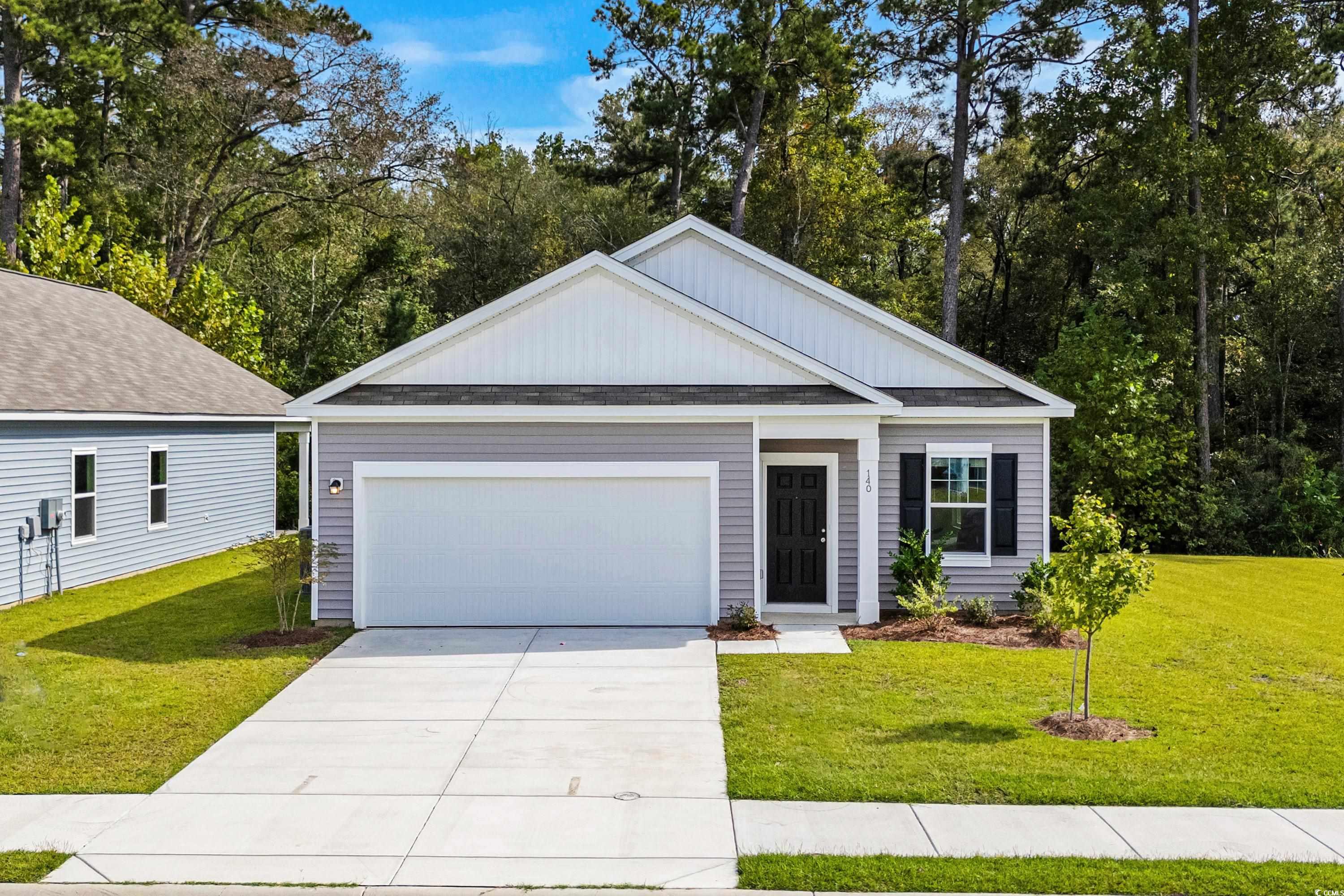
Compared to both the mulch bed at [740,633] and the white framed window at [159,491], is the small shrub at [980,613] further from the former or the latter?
the white framed window at [159,491]

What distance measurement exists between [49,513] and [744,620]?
34.3ft

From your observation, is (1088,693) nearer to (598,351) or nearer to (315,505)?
(598,351)

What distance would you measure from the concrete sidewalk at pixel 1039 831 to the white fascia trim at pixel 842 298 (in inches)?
296

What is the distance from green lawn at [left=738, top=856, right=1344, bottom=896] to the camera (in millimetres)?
5699

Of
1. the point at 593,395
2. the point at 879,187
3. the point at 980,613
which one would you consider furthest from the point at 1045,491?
the point at 879,187

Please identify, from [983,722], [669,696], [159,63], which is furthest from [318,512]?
[159,63]

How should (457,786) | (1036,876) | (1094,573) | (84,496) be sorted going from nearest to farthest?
1. (1036,876)
2. (457,786)
3. (1094,573)
4. (84,496)

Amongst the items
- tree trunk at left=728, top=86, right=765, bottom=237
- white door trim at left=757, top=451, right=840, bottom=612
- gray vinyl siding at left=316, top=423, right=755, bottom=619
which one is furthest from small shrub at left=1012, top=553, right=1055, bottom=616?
tree trunk at left=728, top=86, right=765, bottom=237

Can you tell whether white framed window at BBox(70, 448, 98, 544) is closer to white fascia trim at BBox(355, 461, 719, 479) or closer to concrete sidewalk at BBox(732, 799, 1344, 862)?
white fascia trim at BBox(355, 461, 719, 479)

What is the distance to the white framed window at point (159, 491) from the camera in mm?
18000

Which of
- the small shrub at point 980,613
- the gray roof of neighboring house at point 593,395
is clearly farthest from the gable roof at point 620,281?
the small shrub at point 980,613

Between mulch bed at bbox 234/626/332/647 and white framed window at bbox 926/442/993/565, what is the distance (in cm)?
819

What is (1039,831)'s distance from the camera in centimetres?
651

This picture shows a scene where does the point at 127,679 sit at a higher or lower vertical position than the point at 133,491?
lower
